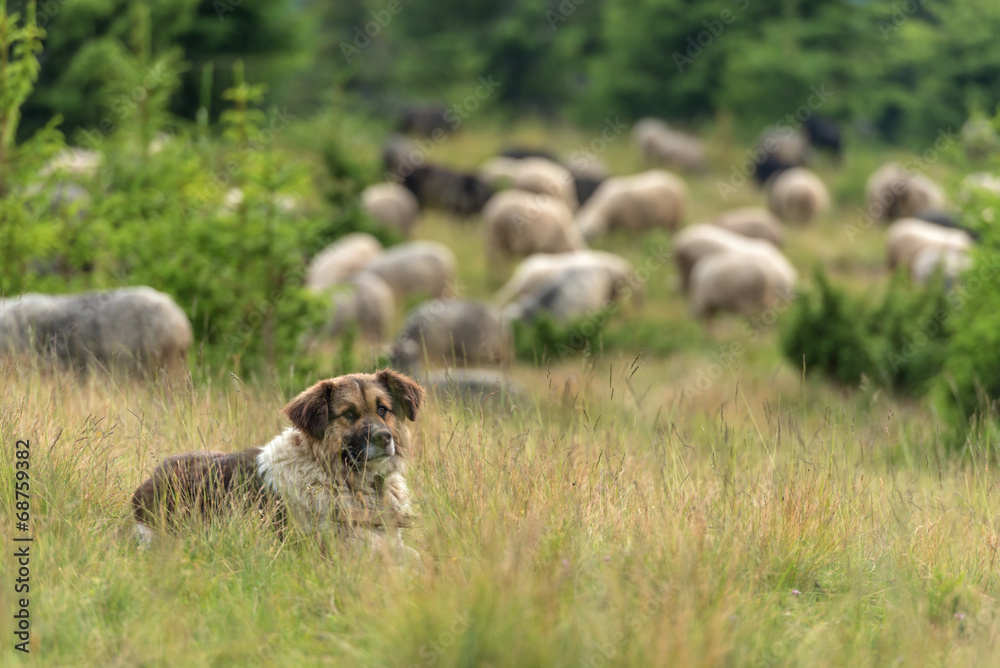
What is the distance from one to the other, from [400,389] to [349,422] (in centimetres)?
32

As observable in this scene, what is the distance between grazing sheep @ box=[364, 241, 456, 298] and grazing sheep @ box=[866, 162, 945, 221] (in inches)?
521

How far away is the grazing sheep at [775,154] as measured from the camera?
30.8 meters

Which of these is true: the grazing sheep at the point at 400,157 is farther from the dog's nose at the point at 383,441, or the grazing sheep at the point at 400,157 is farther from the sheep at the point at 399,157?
the dog's nose at the point at 383,441

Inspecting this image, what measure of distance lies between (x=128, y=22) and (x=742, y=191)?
18.1 meters

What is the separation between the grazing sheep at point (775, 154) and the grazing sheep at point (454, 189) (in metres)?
9.49

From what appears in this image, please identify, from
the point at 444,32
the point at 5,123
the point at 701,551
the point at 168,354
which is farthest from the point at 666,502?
the point at 444,32

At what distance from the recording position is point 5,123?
819 cm

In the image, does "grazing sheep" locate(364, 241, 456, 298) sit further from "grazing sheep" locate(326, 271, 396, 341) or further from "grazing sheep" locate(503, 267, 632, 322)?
"grazing sheep" locate(503, 267, 632, 322)

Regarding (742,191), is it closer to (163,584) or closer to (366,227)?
(366,227)

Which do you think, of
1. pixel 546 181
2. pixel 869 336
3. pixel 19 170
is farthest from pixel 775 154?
pixel 19 170

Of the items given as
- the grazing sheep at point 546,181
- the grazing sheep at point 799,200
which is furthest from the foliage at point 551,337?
the grazing sheep at point 799,200

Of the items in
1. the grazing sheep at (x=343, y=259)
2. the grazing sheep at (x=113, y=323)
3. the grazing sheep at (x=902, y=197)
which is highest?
the grazing sheep at (x=113, y=323)

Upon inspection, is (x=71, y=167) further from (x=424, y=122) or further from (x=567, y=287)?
(x=424, y=122)

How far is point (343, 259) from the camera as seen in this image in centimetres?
1934
